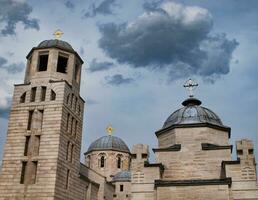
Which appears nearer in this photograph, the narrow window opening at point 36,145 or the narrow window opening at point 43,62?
the narrow window opening at point 36,145

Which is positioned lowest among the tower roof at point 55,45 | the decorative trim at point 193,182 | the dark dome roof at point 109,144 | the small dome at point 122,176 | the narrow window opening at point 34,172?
the decorative trim at point 193,182

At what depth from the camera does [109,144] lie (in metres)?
60.8

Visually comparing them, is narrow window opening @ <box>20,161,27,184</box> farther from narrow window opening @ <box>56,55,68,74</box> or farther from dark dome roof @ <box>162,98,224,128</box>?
dark dome roof @ <box>162,98,224,128</box>

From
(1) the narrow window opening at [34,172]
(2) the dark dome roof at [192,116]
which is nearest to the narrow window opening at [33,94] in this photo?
(1) the narrow window opening at [34,172]

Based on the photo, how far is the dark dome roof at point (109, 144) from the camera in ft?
199

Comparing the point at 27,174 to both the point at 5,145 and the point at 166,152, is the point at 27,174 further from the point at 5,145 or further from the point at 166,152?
the point at 166,152

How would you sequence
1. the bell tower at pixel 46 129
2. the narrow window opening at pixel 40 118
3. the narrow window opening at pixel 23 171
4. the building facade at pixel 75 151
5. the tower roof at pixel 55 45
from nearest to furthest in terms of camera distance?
the building facade at pixel 75 151, the bell tower at pixel 46 129, the narrow window opening at pixel 23 171, the narrow window opening at pixel 40 118, the tower roof at pixel 55 45

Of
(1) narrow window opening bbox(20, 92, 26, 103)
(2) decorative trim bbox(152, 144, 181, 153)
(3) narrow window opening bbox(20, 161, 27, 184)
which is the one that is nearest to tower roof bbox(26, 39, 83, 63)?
(1) narrow window opening bbox(20, 92, 26, 103)

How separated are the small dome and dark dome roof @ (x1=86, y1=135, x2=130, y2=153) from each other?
5658 mm

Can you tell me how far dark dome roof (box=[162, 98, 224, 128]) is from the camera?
25.3m

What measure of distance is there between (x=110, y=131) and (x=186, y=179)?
4274cm

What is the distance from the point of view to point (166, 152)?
24219 millimetres

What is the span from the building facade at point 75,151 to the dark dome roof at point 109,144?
59.1 feet

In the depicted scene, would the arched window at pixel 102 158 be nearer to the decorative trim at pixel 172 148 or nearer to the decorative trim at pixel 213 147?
the decorative trim at pixel 172 148
